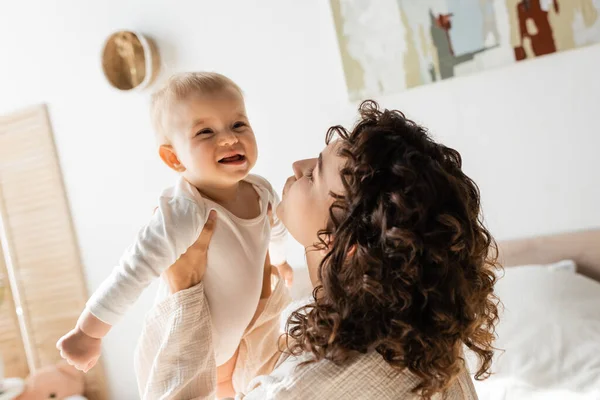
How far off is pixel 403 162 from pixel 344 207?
114 mm

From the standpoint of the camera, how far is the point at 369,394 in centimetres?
95

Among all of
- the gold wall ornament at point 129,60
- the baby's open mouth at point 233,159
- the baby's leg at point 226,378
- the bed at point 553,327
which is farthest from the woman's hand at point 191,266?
the gold wall ornament at point 129,60

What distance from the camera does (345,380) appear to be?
0.94 metres

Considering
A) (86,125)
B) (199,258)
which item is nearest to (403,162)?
(199,258)

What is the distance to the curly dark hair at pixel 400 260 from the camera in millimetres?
894

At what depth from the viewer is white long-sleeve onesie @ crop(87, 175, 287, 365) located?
120cm

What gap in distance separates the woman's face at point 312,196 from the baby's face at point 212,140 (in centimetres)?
19

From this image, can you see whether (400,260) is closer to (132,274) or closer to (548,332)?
(132,274)

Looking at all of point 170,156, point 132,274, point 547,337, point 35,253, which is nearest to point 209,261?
point 132,274

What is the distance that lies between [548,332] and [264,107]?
4.35ft

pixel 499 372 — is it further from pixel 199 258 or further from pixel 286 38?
pixel 286 38

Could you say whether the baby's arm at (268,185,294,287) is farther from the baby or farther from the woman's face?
the woman's face

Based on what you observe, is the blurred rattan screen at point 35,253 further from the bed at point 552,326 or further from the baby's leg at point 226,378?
the baby's leg at point 226,378

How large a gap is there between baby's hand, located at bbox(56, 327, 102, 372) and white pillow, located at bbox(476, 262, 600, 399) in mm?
1001
